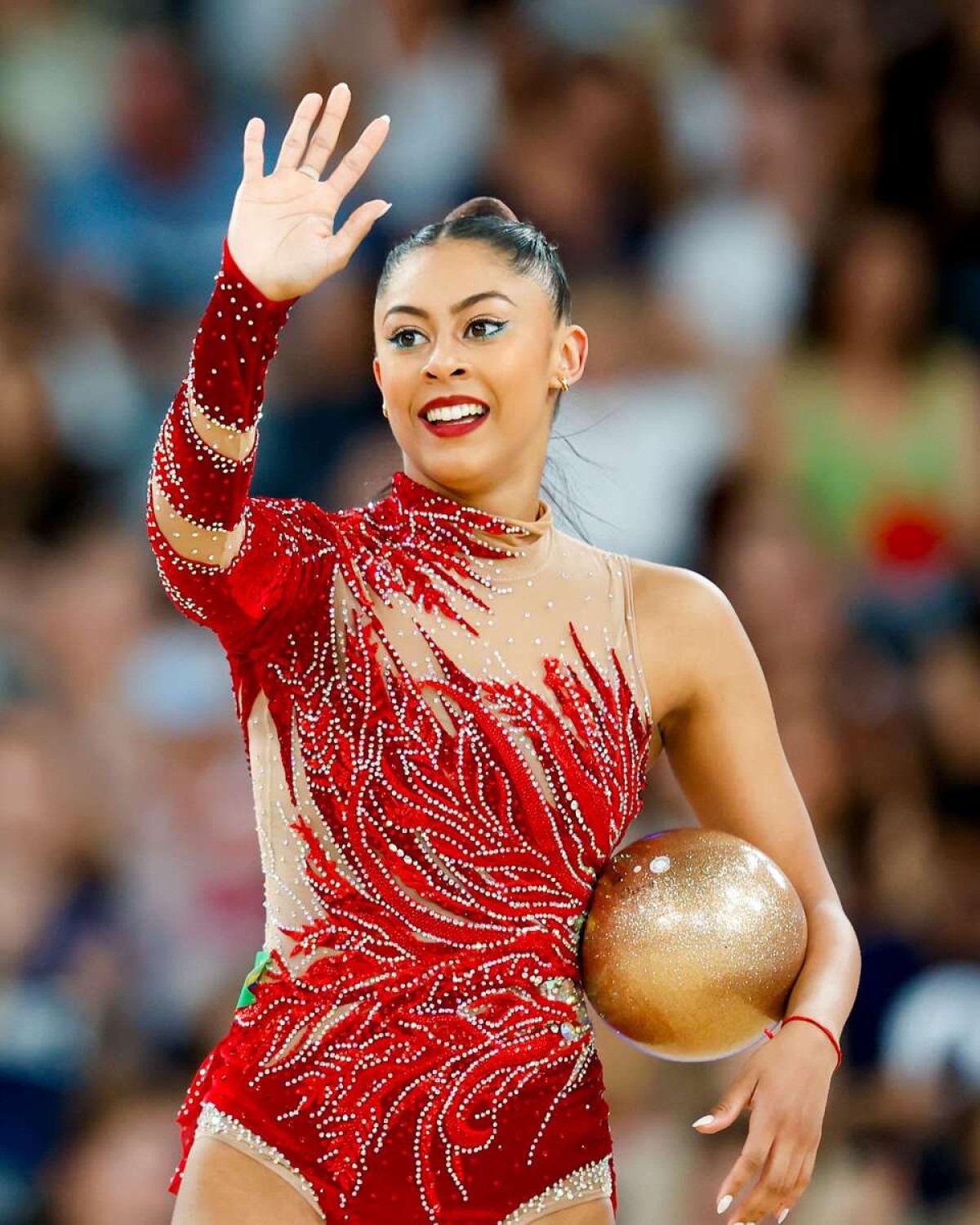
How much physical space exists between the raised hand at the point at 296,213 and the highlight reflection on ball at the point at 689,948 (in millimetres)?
756

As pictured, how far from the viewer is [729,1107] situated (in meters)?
2.14

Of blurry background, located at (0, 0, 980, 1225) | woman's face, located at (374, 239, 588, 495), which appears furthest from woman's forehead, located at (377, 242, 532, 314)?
blurry background, located at (0, 0, 980, 1225)

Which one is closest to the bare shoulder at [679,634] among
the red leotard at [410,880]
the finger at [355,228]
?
the red leotard at [410,880]

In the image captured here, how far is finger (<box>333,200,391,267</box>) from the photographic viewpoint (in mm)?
2047

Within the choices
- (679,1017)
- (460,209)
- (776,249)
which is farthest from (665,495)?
(679,1017)

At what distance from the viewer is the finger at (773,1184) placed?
2184 millimetres

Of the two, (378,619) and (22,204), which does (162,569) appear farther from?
(22,204)

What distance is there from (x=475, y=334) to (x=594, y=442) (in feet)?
8.25

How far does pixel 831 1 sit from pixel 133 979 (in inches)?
131

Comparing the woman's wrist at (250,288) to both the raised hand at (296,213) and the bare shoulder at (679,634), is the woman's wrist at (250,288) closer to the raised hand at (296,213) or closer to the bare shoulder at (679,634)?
the raised hand at (296,213)

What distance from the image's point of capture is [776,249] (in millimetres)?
5406

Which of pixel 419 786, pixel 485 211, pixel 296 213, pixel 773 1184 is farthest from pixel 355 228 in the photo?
pixel 773 1184

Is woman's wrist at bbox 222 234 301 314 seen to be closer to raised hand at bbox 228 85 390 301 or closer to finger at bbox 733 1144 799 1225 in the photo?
raised hand at bbox 228 85 390 301

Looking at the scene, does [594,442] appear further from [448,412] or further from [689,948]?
[689,948]
